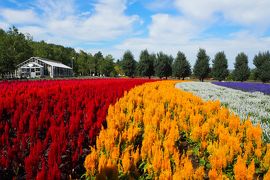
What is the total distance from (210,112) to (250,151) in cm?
264

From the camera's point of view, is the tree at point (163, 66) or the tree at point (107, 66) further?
the tree at point (107, 66)

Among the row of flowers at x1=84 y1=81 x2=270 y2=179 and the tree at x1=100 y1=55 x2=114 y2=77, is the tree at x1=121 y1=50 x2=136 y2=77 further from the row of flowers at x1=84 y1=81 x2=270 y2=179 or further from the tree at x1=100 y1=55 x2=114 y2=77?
the row of flowers at x1=84 y1=81 x2=270 y2=179

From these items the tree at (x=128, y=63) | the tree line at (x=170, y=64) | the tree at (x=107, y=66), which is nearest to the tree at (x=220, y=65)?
the tree line at (x=170, y=64)

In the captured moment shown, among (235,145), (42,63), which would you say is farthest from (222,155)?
(42,63)

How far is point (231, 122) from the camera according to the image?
233 inches

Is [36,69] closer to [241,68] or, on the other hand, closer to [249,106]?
[241,68]

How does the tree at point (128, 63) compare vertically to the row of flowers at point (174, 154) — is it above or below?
above

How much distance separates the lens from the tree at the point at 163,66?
60031mm

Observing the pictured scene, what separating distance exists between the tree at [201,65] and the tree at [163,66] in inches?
319

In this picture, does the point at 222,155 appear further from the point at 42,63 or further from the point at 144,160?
the point at 42,63

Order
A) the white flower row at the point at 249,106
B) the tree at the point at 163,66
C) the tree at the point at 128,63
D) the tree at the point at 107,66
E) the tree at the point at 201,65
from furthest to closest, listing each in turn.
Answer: the tree at the point at 107,66, the tree at the point at 128,63, the tree at the point at 163,66, the tree at the point at 201,65, the white flower row at the point at 249,106

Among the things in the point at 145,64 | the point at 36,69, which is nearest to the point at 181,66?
the point at 145,64

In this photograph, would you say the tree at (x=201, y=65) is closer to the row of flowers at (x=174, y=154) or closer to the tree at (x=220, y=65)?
the tree at (x=220, y=65)

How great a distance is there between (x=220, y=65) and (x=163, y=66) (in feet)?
42.4
